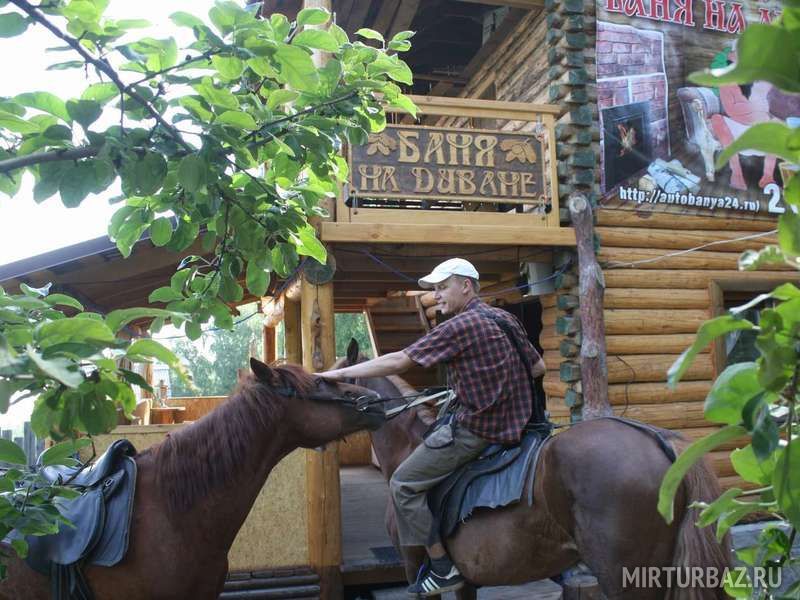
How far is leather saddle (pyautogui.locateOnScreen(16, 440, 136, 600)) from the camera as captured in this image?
2842 mm

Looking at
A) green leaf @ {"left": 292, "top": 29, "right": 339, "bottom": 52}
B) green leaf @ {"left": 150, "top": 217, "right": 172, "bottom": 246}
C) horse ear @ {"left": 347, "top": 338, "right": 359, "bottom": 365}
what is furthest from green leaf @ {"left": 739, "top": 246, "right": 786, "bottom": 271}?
horse ear @ {"left": 347, "top": 338, "right": 359, "bottom": 365}

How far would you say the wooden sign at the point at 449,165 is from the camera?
6684mm

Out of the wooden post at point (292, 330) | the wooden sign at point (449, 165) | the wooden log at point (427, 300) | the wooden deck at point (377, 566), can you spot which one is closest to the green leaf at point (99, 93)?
the wooden sign at point (449, 165)

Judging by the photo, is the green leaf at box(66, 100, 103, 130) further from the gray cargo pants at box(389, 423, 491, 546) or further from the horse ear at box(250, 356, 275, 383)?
the gray cargo pants at box(389, 423, 491, 546)

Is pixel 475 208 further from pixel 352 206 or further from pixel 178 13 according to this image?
pixel 178 13

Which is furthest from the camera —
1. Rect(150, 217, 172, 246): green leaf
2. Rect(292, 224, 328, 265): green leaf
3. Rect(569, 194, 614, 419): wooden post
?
Rect(569, 194, 614, 419): wooden post

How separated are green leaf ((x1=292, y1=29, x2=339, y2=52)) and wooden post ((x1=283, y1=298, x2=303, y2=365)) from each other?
24.9ft

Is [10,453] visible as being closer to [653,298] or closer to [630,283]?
[630,283]

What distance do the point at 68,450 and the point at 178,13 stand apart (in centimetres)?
119

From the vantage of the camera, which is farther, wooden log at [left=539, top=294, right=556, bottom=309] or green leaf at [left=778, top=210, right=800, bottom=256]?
wooden log at [left=539, top=294, right=556, bottom=309]

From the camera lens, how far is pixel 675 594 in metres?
3.17

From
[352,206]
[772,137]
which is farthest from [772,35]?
[352,206]

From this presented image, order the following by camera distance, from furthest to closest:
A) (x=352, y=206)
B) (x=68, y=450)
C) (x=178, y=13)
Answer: (x=352, y=206) < (x=68, y=450) < (x=178, y=13)

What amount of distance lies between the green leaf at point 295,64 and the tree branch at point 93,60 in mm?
337
